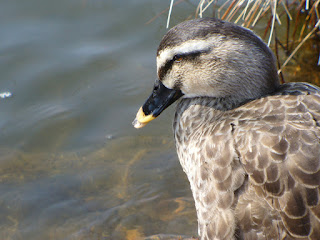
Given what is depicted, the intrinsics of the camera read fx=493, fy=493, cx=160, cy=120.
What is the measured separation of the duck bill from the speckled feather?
1.11ft

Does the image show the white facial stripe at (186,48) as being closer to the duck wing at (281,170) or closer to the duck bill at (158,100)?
the duck bill at (158,100)

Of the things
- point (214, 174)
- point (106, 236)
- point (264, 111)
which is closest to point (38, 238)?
point (106, 236)

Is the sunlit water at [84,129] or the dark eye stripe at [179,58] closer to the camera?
the dark eye stripe at [179,58]

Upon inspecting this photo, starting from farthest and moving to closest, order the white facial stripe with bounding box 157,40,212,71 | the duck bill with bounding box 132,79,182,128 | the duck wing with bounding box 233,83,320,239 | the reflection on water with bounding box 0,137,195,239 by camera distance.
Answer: the reflection on water with bounding box 0,137,195,239 → the duck bill with bounding box 132,79,182,128 → the white facial stripe with bounding box 157,40,212,71 → the duck wing with bounding box 233,83,320,239

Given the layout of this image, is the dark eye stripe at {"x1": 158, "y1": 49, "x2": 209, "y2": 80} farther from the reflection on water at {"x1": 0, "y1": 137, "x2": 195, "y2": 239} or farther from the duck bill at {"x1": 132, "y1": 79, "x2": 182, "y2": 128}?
the reflection on water at {"x1": 0, "y1": 137, "x2": 195, "y2": 239}

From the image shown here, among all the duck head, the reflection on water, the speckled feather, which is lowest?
the reflection on water

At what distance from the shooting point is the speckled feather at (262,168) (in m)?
2.77

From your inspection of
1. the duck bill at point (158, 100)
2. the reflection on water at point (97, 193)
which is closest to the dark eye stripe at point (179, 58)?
the duck bill at point (158, 100)

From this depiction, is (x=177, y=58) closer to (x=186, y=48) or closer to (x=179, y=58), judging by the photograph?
(x=179, y=58)

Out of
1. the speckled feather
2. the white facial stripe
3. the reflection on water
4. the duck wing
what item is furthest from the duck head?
the reflection on water

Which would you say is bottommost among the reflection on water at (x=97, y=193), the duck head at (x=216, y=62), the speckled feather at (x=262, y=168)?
the reflection on water at (x=97, y=193)

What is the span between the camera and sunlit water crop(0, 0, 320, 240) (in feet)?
14.5

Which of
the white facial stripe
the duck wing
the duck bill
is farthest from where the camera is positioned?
the duck bill

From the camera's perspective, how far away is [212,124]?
3.27 metres
